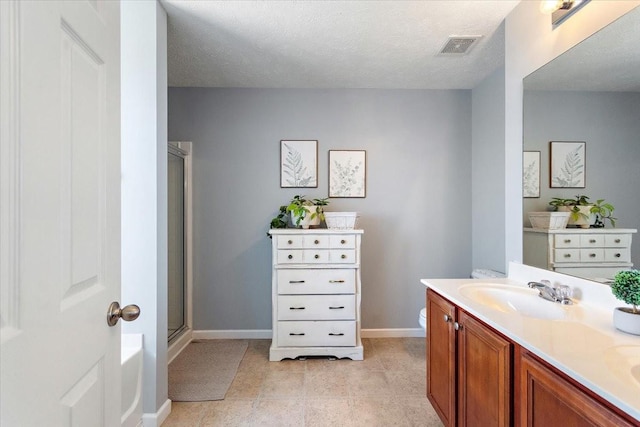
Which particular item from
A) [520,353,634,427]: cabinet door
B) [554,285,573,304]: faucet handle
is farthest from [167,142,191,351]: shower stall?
[554,285,573,304]: faucet handle

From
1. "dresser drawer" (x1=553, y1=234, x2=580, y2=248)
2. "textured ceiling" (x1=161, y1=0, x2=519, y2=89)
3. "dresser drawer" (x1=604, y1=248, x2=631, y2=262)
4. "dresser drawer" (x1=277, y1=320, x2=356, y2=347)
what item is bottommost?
"dresser drawer" (x1=277, y1=320, x2=356, y2=347)

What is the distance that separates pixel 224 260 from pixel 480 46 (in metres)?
2.92

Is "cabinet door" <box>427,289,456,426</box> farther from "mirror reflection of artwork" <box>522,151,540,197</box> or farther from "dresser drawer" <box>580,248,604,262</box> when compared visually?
"mirror reflection of artwork" <box>522,151,540,197</box>

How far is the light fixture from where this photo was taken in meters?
1.45

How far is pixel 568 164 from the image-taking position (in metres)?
1.47

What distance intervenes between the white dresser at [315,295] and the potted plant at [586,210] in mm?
1459

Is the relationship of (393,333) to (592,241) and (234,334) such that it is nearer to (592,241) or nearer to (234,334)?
(234,334)

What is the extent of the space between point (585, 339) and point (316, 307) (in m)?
1.94

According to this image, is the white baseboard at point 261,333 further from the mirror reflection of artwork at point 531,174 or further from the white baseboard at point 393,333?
the mirror reflection of artwork at point 531,174

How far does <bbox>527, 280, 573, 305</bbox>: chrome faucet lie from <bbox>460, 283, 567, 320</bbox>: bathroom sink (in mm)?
25

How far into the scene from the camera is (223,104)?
311cm

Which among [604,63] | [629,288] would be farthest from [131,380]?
[604,63]

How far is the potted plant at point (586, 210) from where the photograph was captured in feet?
4.40
